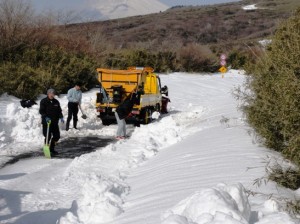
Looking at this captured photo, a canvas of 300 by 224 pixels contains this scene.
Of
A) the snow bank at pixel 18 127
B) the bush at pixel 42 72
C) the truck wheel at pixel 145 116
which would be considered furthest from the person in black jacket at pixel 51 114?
the bush at pixel 42 72

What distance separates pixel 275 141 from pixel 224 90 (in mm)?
22851

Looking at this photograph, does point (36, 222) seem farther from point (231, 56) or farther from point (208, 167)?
point (231, 56)

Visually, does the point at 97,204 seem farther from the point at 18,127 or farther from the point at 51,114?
the point at 18,127

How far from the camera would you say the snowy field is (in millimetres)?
4758

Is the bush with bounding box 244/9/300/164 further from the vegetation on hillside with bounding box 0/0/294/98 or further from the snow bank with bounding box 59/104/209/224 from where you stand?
the snow bank with bounding box 59/104/209/224

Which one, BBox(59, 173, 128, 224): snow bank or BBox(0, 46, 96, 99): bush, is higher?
BBox(0, 46, 96, 99): bush

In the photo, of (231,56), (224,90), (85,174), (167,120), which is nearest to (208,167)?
(85,174)

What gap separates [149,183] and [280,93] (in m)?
2.53

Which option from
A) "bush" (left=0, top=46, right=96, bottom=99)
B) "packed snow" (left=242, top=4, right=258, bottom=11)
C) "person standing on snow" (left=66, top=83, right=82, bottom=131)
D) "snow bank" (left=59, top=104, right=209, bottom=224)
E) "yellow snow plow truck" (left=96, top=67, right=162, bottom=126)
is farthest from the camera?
"packed snow" (left=242, top=4, right=258, bottom=11)

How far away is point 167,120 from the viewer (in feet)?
49.1

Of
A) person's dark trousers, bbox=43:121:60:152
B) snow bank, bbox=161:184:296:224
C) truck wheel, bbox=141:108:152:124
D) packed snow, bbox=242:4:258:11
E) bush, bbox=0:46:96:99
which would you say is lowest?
truck wheel, bbox=141:108:152:124

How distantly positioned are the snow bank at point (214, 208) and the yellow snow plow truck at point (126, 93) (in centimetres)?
1208

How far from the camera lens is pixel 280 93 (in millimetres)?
6621

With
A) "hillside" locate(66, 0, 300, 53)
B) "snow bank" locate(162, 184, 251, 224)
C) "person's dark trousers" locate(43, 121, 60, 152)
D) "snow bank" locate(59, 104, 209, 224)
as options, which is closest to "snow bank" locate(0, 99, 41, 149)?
"person's dark trousers" locate(43, 121, 60, 152)
